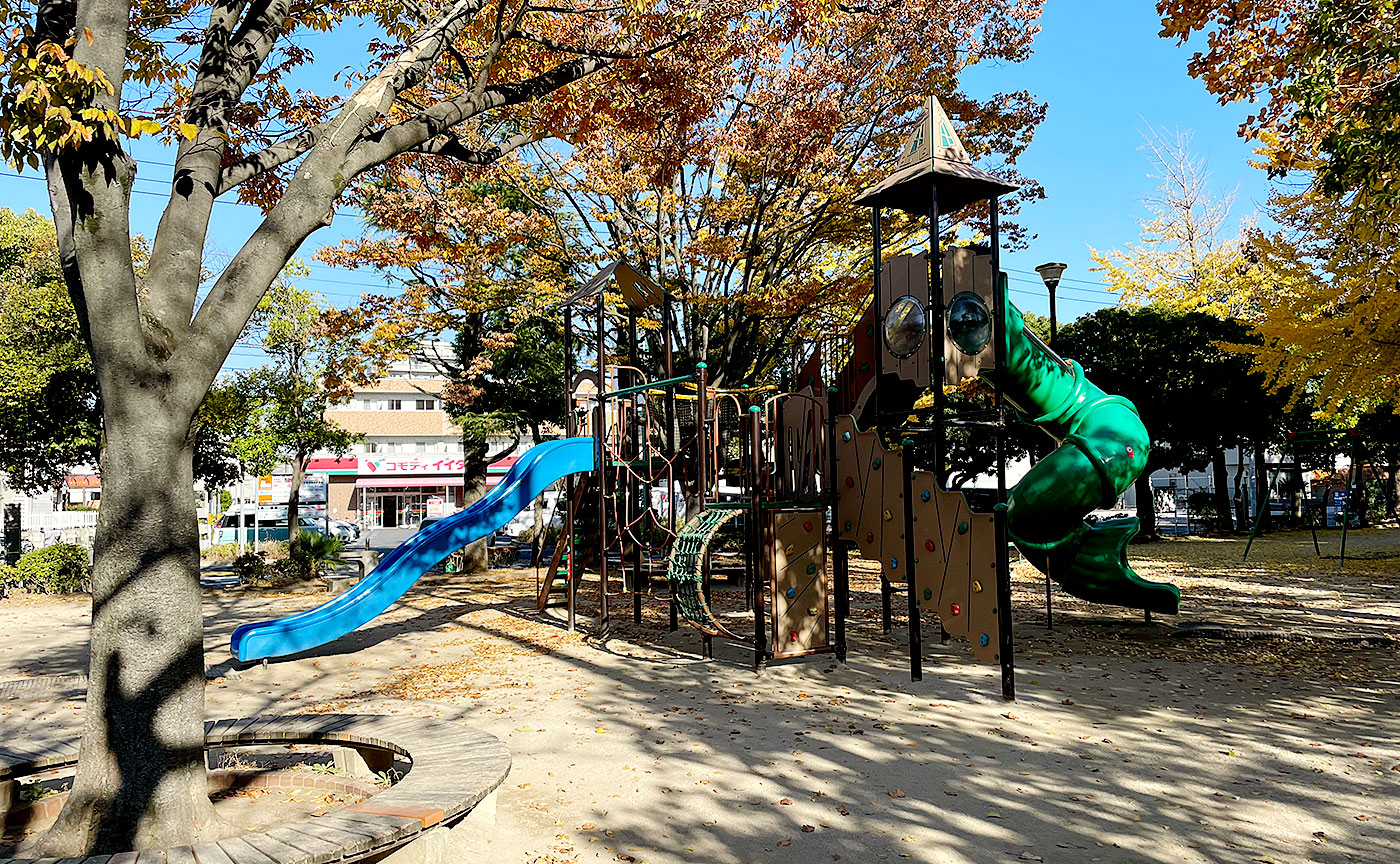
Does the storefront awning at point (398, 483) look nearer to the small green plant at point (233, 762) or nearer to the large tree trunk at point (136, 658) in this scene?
the small green plant at point (233, 762)

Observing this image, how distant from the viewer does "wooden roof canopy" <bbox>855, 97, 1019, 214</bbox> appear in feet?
27.9

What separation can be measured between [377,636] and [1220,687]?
985 centimetres

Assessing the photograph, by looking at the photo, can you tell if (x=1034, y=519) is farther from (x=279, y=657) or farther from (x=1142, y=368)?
(x=1142, y=368)

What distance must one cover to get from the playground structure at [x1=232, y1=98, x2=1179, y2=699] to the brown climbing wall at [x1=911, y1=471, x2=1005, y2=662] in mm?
17

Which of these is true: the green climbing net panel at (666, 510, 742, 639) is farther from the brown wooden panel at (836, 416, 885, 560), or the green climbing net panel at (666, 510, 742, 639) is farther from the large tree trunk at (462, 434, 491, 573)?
the large tree trunk at (462, 434, 491, 573)

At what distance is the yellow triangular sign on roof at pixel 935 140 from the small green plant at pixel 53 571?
16875mm

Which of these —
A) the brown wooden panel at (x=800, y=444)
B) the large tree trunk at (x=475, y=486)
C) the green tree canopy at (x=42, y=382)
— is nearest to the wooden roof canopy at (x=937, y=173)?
the brown wooden panel at (x=800, y=444)

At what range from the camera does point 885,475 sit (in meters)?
9.30

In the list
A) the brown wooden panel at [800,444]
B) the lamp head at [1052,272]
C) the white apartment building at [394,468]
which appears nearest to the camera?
the brown wooden panel at [800,444]

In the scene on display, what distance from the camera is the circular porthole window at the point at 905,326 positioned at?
8.79m

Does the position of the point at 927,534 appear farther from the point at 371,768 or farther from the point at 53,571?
the point at 53,571

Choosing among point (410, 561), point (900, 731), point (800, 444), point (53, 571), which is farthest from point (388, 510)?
point (900, 731)

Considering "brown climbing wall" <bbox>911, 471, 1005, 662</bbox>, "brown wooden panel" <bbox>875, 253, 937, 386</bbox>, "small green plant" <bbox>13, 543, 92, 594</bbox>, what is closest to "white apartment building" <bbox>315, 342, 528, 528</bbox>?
"small green plant" <bbox>13, 543, 92, 594</bbox>

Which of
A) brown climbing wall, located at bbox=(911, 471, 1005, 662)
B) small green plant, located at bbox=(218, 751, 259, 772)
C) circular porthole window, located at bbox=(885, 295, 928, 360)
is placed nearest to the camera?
small green plant, located at bbox=(218, 751, 259, 772)
